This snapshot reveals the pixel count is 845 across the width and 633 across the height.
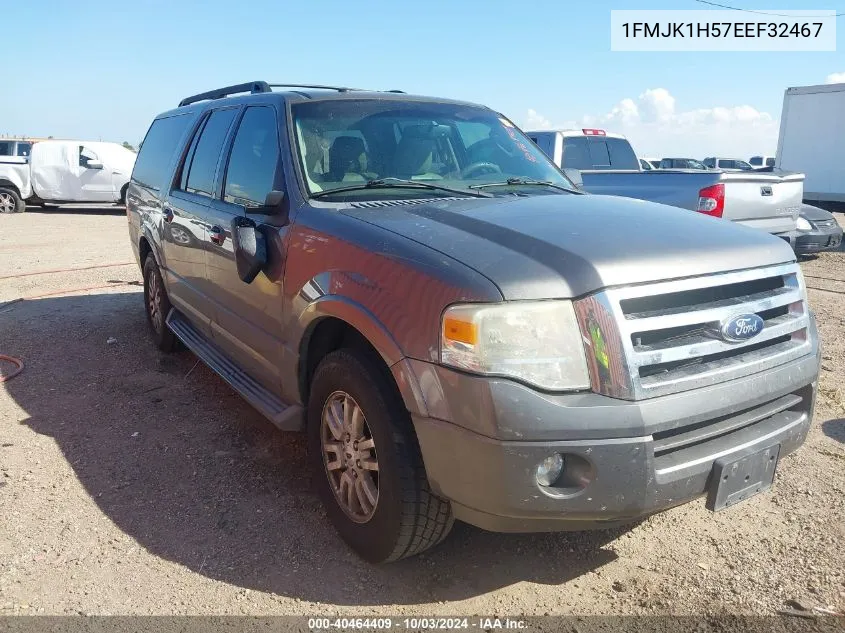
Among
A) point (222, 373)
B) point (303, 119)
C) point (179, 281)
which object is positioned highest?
point (303, 119)

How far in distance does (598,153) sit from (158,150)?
6.74 meters

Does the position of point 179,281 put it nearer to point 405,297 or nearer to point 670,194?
point 405,297

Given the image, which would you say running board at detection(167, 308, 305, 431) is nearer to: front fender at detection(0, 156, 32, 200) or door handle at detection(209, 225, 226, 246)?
door handle at detection(209, 225, 226, 246)

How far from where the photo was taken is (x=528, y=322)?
2225 mm

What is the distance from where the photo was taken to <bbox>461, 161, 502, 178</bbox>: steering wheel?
371 cm

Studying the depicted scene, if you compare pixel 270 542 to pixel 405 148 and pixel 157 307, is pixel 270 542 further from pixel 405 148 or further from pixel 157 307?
pixel 157 307

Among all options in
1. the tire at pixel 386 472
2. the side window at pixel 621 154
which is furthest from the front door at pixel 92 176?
the tire at pixel 386 472

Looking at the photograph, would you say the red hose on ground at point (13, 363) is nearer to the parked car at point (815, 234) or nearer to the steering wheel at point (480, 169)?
the steering wheel at point (480, 169)

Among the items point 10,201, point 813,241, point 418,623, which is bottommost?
point 813,241

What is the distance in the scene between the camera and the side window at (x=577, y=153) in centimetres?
1002

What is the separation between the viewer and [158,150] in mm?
5652

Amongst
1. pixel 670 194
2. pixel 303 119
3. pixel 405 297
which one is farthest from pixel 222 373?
pixel 670 194

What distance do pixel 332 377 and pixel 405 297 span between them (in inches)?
23.1

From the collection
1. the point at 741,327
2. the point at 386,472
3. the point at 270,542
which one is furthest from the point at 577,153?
the point at 386,472
